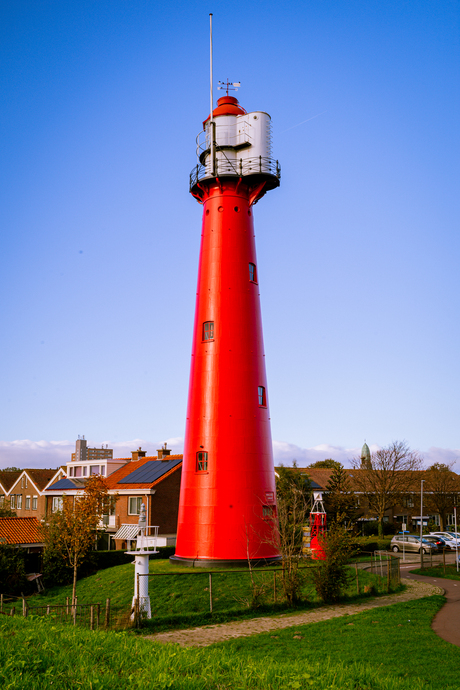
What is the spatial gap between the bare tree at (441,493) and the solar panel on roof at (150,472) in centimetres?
4092

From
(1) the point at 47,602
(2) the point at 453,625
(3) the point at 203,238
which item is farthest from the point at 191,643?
(3) the point at 203,238

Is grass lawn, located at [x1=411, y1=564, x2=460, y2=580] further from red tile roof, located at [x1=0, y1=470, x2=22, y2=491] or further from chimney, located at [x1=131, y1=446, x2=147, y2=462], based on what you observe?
red tile roof, located at [x1=0, y1=470, x2=22, y2=491]

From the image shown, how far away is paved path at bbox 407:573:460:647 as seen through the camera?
662 inches

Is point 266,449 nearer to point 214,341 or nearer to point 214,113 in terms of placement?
point 214,341

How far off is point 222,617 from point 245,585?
6407 mm

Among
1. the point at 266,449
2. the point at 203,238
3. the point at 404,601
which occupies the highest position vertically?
Answer: the point at 203,238

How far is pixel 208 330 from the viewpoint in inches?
1153

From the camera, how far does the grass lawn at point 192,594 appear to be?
19670mm

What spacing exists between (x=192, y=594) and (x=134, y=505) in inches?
821

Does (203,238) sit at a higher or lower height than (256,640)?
higher

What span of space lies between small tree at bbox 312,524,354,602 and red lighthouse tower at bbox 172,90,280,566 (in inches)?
168

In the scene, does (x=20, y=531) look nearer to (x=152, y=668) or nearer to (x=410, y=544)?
(x=410, y=544)

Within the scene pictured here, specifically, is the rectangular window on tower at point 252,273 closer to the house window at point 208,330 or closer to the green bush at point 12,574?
the house window at point 208,330

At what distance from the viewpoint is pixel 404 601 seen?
22750mm
